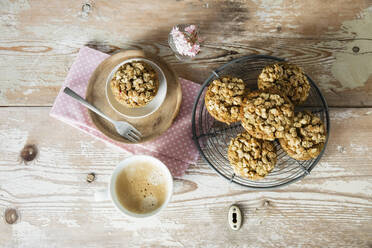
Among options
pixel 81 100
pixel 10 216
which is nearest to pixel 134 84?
pixel 81 100

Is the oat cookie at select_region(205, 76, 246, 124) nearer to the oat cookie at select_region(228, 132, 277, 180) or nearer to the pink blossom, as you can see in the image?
the oat cookie at select_region(228, 132, 277, 180)

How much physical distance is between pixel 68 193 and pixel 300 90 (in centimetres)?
107

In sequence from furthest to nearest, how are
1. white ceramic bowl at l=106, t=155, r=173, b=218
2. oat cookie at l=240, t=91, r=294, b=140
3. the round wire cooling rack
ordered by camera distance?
the round wire cooling rack < white ceramic bowl at l=106, t=155, r=173, b=218 < oat cookie at l=240, t=91, r=294, b=140

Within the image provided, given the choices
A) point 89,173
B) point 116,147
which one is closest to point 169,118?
point 116,147

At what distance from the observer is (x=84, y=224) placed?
4.32 feet

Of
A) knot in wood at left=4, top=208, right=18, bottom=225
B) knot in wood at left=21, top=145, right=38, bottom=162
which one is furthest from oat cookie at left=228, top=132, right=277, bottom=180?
knot in wood at left=4, top=208, right=18, bottom=225

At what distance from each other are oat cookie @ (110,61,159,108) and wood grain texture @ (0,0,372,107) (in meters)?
0.21

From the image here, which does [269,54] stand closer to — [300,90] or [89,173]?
[300,90]

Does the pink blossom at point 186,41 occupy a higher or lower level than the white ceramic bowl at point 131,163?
higher

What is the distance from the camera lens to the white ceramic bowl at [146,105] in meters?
1.23

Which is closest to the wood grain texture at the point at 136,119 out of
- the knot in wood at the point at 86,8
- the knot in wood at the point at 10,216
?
the knot in wood at the point at 86,8

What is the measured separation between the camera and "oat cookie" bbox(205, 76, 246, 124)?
1103 millimetres

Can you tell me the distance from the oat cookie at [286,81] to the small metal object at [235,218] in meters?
0.53

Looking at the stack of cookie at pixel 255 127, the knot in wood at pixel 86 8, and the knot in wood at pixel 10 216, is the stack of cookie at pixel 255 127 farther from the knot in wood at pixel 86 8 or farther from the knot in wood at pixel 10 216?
the knot in wood at pixel 10 216
